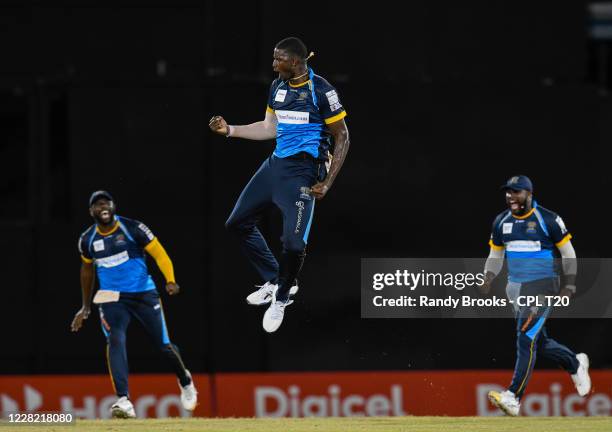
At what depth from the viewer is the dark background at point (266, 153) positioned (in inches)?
579

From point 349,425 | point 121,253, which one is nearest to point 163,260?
point 121,253

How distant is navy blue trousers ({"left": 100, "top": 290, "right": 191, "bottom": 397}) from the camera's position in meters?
12.6

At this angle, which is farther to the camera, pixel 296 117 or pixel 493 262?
pixel 493 262

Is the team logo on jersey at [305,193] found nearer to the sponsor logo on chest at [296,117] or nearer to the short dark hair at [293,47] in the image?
the sponsor logo on chest at [296,117]

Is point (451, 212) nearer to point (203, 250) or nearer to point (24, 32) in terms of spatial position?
point (203, 250)

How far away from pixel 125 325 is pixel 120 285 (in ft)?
1.16

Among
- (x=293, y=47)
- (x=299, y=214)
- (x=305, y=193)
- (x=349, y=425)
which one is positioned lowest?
(x=349, y=425)

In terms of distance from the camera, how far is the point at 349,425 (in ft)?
37.9

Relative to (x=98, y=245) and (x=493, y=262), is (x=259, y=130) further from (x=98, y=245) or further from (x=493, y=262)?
(x=493, y=262)

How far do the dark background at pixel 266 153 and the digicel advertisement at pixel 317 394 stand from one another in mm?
166

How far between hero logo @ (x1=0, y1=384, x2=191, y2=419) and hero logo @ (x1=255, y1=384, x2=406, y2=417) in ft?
2.74

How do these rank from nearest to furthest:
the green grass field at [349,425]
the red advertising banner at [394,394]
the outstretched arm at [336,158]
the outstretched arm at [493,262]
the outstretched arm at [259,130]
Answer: the outstretched arm at [336,158]
the outstretched arm at [259,130]
the green grass field at [349,425]
the outstretched arm at [493,262]
the red advertising banner at [394,394]

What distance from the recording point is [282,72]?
10312 millimetres

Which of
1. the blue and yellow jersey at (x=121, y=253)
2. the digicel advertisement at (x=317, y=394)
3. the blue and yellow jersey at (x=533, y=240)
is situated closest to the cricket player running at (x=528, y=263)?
the blue and yellow jersey at (x=533, y=240)
